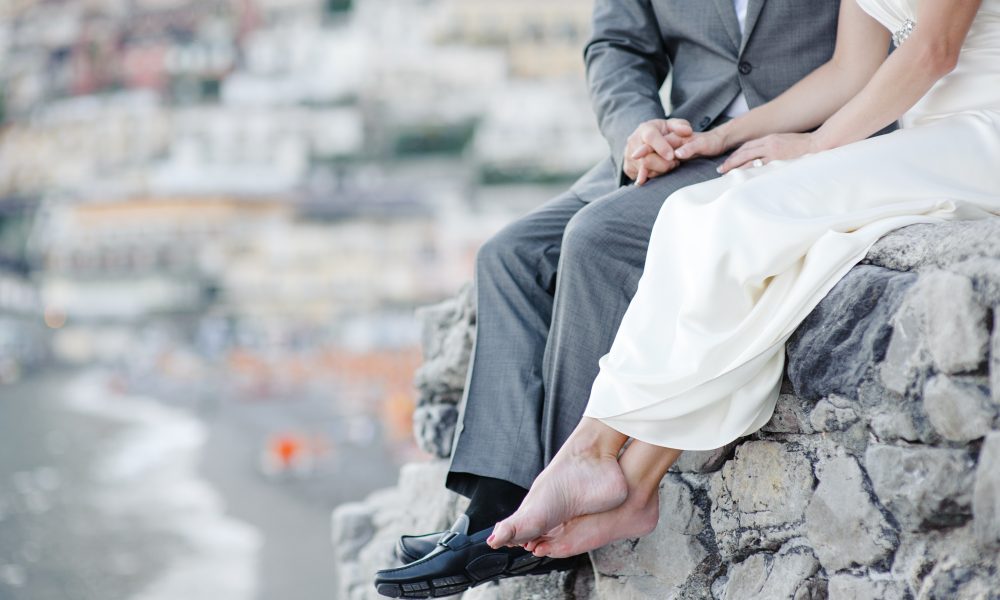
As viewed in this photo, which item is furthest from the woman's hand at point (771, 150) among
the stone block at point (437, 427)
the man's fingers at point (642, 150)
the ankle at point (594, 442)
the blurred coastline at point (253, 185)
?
the blurred coastline at point (253, 185)

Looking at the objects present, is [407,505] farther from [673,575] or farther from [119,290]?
[119,290]

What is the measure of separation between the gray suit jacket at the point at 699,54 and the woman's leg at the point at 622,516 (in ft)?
1.75

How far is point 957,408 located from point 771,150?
58cm

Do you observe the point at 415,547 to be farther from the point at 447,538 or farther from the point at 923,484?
the point at 923,484

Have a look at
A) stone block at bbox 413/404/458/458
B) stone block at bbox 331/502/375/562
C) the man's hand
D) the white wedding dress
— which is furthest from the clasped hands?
stone block at bbox 331/502/375/562

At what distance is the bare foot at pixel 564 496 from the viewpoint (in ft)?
4.14

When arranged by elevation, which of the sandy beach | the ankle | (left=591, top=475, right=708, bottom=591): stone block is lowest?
the sandy beach

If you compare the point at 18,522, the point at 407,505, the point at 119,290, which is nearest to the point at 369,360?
the point at 119,290

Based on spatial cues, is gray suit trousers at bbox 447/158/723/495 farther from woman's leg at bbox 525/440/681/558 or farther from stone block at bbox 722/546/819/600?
stone block at bbox 722/546/819/600

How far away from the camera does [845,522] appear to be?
3.86 ft

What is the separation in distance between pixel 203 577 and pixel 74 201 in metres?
25.6

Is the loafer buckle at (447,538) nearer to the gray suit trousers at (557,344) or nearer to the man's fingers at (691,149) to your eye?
the gray suit trousers at (557,344)

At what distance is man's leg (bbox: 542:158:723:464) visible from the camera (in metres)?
1.45

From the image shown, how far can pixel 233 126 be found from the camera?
101 feet
